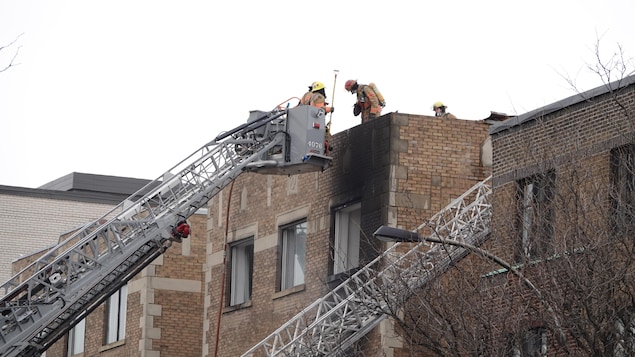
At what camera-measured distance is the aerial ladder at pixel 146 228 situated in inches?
1058

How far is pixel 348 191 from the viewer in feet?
92.7

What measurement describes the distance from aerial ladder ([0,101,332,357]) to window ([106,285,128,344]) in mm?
9056

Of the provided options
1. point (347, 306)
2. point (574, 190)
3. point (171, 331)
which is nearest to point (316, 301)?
point (347, 306)

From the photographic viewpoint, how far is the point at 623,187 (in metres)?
20.1

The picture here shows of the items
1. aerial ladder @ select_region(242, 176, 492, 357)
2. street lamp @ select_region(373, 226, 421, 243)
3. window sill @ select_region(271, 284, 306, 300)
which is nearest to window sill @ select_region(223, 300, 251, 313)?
window sill @ select_region(271, 284, 306, 300)

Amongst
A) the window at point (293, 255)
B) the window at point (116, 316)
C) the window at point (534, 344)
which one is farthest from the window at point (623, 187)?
the window at point (116, 316)

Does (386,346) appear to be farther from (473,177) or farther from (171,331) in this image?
(171,331)

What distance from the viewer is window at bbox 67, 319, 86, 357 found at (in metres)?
39.5

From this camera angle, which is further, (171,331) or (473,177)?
(171,331)

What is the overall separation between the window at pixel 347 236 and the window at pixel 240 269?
12.3 ft

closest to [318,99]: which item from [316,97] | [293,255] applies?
[316,97]

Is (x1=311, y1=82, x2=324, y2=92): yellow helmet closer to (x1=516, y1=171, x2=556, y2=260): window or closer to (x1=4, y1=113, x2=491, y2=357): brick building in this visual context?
(x1=4, y1=113, x2=491, y2=357): brick building

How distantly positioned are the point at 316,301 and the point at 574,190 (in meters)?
7.58

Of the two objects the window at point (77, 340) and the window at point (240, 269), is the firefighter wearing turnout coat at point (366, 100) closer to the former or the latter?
the window at point (240, 269)
